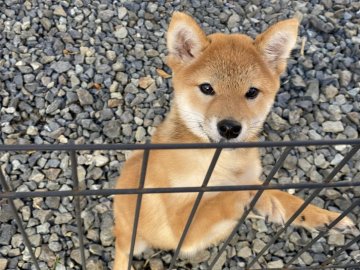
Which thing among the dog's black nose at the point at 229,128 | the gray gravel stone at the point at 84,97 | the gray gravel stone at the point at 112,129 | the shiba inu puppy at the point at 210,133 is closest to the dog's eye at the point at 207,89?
the shiba inu puppy at the point at 210,133

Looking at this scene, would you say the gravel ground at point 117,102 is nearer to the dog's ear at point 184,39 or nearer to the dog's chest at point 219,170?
the dog's chest at point 219,170

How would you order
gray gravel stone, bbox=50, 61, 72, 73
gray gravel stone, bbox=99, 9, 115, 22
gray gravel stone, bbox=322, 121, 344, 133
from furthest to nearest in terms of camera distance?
gray gravel stone, bbox=99, 9, 115, 22, gray gravel stone, bbox=50, 61, 72, 73, gray gravel stone, bbox=322, 121, 344, 133

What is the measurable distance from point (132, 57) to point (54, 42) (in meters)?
0.69

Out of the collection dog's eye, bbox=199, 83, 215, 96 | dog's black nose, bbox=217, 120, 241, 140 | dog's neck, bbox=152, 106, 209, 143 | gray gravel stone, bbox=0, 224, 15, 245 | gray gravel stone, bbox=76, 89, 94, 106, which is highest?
→ dog's eye, bbox=199, 83, 215, 96

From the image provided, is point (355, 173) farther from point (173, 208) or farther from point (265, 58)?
point (173, 208)

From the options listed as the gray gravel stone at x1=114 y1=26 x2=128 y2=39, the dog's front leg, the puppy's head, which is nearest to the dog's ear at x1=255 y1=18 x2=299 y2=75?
the puppy's head

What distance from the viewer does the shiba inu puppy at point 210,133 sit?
209 cm

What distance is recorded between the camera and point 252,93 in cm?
230

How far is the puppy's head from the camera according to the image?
7.13ft

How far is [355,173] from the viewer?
3090 mm

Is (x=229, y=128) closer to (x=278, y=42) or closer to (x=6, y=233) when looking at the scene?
(x=278, y=42)

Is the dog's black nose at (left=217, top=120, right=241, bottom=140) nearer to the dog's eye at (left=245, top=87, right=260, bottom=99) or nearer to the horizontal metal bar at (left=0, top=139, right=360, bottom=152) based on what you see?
the dog's eye at (left=245, top=87, right=260, bottom=99)

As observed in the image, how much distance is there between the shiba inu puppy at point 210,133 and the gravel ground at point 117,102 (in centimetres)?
54

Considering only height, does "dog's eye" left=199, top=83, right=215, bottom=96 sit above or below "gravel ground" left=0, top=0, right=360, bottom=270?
above
